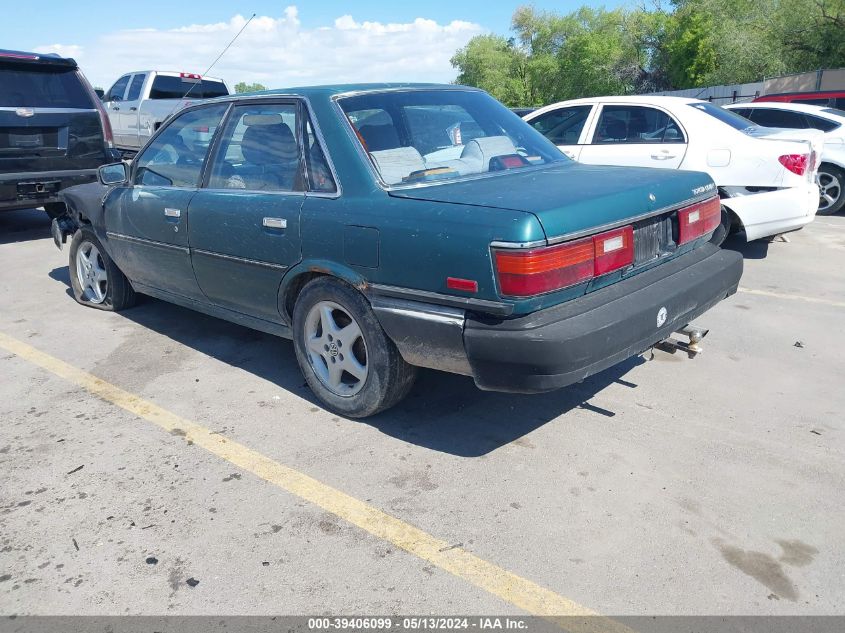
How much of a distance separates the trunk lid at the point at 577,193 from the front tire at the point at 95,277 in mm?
3281

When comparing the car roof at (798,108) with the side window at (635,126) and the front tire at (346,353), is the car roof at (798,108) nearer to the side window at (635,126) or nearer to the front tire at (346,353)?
the side window at (635,126)

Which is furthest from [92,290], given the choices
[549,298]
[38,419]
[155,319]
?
[549,298]

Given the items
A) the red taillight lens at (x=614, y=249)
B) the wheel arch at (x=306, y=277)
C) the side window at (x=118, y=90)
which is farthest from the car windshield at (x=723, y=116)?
the side window at (x=118, y=90)

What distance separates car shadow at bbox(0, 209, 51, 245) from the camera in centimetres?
928

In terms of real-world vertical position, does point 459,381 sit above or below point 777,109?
below

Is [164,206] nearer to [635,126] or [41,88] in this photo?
[635,126]

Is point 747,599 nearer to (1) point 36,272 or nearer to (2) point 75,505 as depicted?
(2) point 75,505

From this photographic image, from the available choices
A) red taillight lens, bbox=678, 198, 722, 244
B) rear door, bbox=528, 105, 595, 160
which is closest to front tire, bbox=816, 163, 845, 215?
rear door, bbox=528, 105, 595, 160

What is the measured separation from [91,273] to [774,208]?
6.22m

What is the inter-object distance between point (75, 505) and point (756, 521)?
113 inches

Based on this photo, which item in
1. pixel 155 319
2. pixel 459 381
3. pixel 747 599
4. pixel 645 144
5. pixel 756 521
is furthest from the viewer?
pixel 645 144

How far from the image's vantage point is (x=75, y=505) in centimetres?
313

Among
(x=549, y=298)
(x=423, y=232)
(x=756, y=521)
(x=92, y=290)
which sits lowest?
(x=756, y=521)

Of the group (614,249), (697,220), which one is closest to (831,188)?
(697,220)
